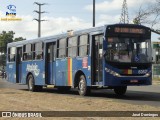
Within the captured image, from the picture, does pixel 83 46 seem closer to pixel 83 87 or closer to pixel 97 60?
pixel 97 60

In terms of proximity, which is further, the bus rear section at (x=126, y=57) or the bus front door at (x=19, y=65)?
the bus front door at (x=19, y=65)

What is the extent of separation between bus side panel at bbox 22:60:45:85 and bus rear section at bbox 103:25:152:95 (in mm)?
6602

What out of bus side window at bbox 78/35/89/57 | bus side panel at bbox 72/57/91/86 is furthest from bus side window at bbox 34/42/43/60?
bus side window at bbox 78/35/89/57

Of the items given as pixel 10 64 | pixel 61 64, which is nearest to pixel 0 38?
pixel 10 64

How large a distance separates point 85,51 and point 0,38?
80244 millimetres

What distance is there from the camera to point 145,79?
1920 centimetres

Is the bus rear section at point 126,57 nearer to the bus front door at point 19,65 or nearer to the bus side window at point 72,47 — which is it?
the bus side window at point 72,47

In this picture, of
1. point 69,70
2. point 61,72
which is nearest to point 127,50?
point 69,70

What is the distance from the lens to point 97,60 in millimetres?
19344

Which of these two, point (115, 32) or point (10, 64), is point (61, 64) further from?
point (10, 64)

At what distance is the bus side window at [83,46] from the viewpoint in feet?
65.7

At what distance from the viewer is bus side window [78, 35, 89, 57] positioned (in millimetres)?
20016

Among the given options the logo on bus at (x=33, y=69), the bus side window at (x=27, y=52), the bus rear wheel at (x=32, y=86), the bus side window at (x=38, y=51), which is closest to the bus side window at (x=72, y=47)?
the bus side window at (x=38, y=51)

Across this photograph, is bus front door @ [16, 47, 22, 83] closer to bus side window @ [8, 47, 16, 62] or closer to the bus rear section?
bus side window @ [8, 47, 16, 62]
